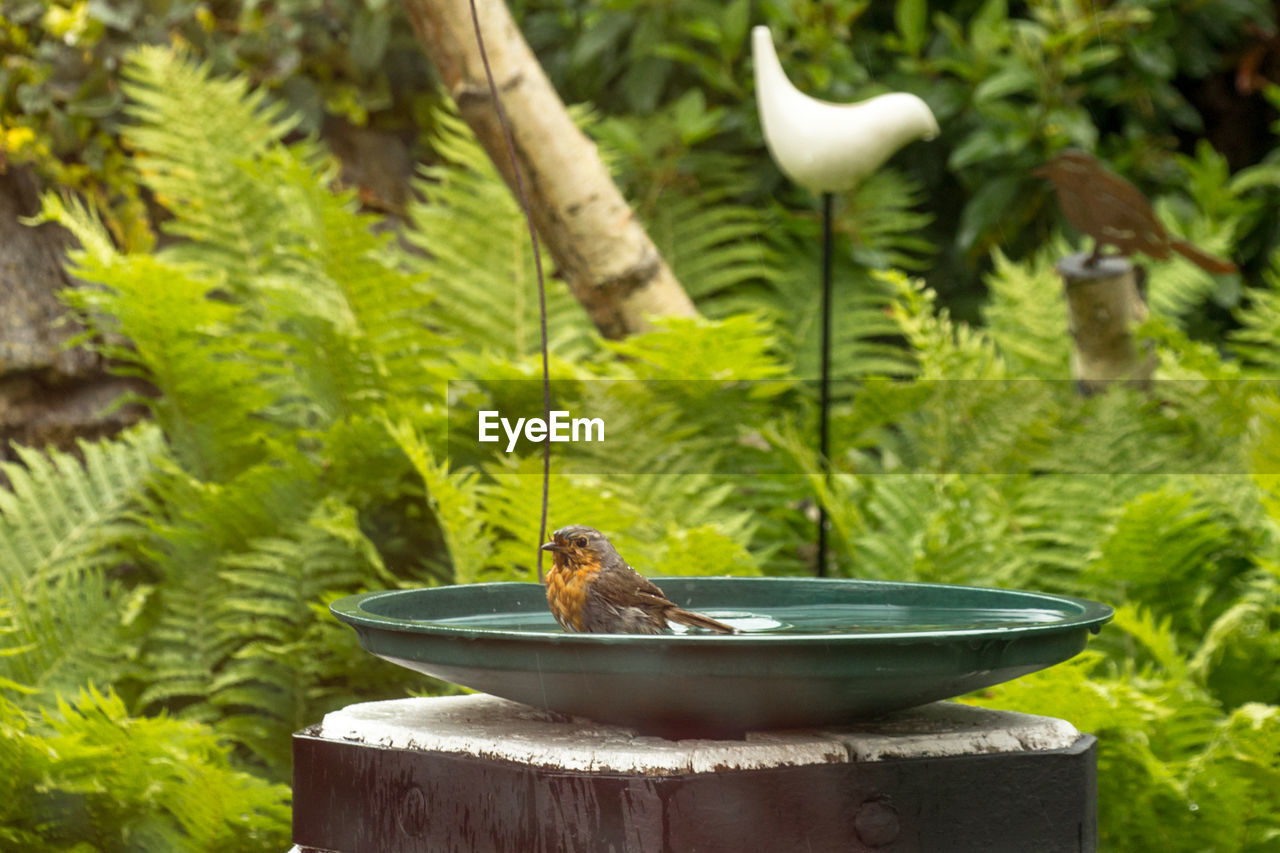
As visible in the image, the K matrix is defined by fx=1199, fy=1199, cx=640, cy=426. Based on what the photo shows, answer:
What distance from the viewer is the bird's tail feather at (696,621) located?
3.09ft

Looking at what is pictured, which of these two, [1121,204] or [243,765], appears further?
[1121,204]

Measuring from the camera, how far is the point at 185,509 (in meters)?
2.12

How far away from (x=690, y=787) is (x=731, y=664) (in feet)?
0.32

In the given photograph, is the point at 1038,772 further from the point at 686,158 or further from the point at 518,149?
the point at 686,158

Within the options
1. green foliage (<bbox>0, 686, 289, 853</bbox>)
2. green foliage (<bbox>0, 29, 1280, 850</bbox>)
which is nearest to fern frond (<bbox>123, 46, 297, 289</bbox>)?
green foliage (<bbox>0, 29, 1280, 850</bbox>)

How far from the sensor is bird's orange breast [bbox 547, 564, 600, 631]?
0.94 m

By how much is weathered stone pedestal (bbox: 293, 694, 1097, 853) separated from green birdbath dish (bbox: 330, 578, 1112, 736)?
0.03m

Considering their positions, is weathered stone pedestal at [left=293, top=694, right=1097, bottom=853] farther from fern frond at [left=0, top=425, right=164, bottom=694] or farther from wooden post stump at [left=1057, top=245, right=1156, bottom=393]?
wooden post stump at [left=1057, top=245, right=1156, bottom=393]

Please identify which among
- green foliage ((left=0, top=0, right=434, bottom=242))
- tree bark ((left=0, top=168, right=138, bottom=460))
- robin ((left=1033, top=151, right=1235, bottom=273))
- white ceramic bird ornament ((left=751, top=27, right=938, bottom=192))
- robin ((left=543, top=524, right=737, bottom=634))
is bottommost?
robin ((left=543, top=524, right=737, bottom=634))

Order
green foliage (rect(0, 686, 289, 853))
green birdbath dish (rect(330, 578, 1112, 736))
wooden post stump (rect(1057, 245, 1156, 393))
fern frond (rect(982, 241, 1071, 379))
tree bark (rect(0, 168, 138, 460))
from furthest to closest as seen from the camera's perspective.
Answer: fern frond (rect(982, 241, 1071, 379))
tree bark (rect(0, 168, 138, 460))
wooden post stump (rect(1057, 245, 1156, 393))
green foliage (rect(0, 686, 289, 853))
green birdbath dish (rect(330, 578, 1112, 736))

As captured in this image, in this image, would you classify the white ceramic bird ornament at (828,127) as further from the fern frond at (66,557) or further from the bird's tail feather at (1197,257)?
the fern frond at (66,557)

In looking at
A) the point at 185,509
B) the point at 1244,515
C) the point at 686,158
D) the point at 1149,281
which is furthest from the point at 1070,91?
the point at 185,509

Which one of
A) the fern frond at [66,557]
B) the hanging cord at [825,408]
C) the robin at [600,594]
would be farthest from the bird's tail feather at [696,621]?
the fern frond at [66,557]

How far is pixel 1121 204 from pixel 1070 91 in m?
1.12
